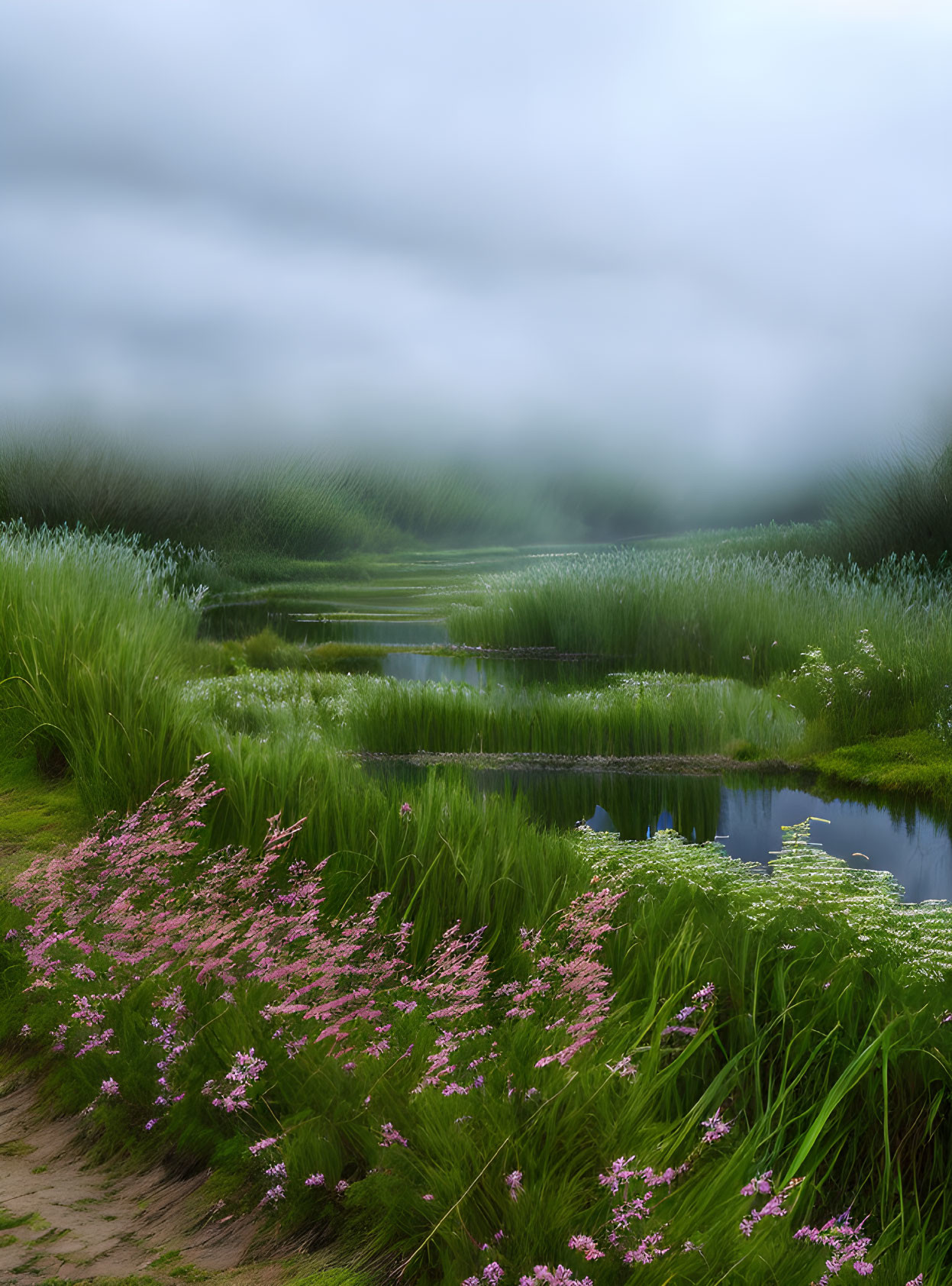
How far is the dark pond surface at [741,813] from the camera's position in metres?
5.34

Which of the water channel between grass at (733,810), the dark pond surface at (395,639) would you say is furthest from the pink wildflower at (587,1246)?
the dark pond surface at (395,639)

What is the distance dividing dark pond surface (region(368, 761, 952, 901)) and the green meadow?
140 millimetres

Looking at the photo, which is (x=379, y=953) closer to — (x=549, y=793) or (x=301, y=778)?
(x=301, y=778)

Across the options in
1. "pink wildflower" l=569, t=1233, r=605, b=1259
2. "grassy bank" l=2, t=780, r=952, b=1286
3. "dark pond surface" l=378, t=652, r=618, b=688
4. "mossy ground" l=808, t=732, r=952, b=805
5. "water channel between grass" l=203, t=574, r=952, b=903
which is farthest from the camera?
"dark pond surface" l=378, t=652, r=618, b=688

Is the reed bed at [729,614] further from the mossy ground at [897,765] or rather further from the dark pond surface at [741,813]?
the dark pond surface at [741,813]

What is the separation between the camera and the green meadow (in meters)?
1.91

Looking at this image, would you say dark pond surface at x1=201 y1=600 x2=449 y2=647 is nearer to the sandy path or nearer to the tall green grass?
the tall green grass

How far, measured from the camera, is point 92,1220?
2.17 meters

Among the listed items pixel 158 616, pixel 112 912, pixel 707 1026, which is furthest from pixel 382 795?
pixel 158 616

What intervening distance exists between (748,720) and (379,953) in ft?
17.8

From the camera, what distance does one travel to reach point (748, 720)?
764 cm

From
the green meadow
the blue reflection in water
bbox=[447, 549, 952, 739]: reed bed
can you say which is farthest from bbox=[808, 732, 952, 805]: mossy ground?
bbox=[447, 549, 952, 739]: reed bed

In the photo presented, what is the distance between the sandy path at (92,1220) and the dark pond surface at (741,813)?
3046 millimetres

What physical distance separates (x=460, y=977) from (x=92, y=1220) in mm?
1130
